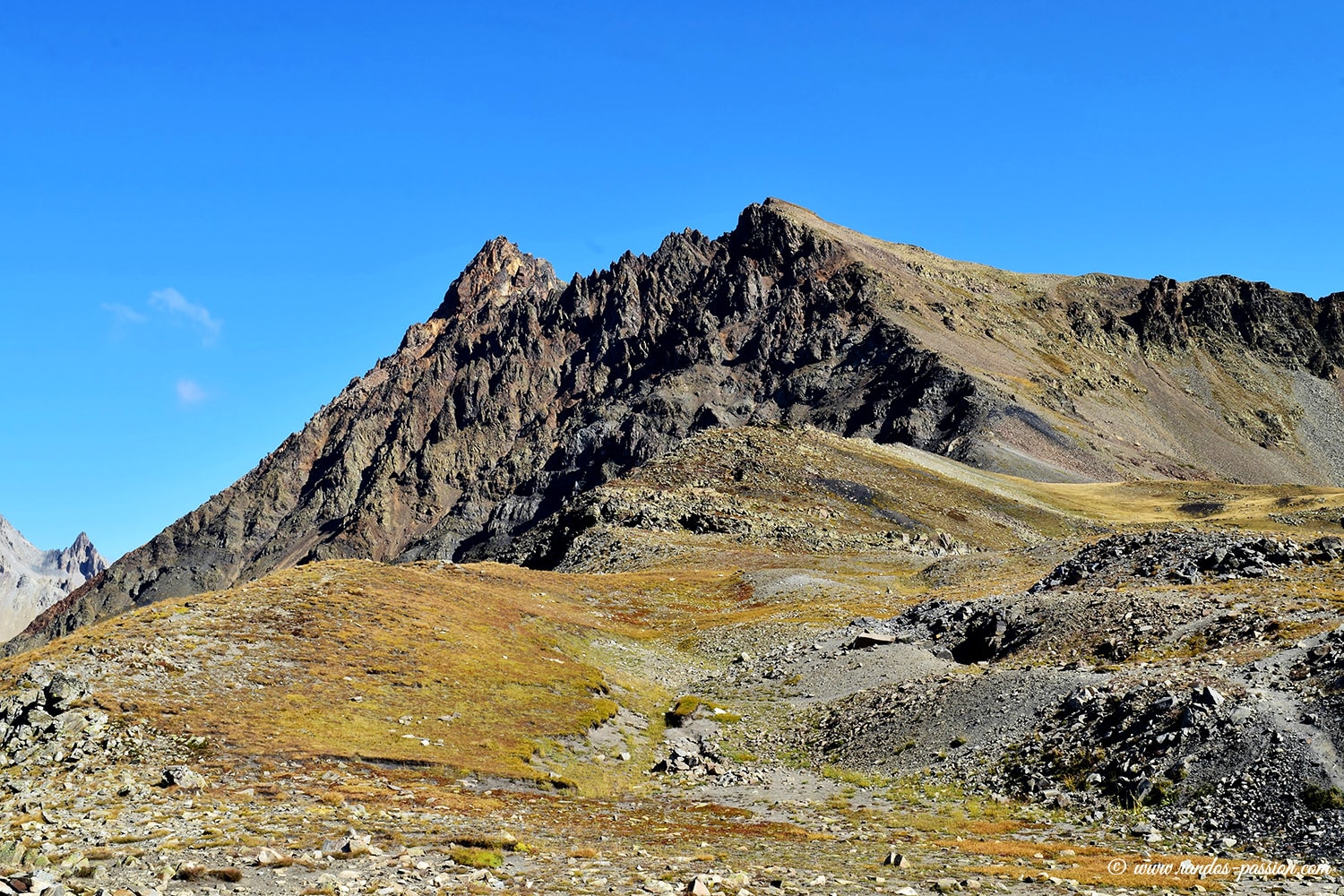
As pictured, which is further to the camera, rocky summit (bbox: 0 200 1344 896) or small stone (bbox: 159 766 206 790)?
small stone (bbox: 159 766 206 790)

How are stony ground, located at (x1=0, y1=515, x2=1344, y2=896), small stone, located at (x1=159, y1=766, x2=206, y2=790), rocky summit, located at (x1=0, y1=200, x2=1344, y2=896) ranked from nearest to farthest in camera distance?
stony ground, located at (x1=0, y1=515, x2=1344, y2=896)
rocky summit, located at (x1=0, y1=200, x2=1344, y2=896)
small stone, located at (x1=159, y1=766, x2=206, y2=790)

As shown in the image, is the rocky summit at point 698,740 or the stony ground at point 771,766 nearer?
the stony ground at point 771,766

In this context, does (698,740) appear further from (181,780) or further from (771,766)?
(181,780)

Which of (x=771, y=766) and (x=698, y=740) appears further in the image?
(x=698, y=740)

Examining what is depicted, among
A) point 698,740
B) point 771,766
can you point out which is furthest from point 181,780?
point 698,740

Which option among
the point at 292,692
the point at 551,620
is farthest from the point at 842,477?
the point at 292,692

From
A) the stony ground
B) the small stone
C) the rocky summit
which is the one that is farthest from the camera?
the small stone

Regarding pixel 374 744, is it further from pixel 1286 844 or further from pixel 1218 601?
pixel 1218 601

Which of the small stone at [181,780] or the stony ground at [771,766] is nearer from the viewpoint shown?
the stony ground at [771,766]

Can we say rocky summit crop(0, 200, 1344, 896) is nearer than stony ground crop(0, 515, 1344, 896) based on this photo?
No

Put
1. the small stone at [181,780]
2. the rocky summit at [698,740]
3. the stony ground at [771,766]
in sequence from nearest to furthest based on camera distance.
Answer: the stony ground at [771,766]
the rocky summit at [698,740]
the small stone at [181,780]

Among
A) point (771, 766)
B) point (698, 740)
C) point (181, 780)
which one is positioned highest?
point (181, 780)

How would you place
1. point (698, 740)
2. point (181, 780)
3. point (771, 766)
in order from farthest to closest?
1. point (698, 740)
2. point (771, 766)
3. point (181, 780)

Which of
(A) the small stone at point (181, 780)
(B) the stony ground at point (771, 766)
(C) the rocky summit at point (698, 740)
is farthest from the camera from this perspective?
(A) the small stone at point (181, 780)
